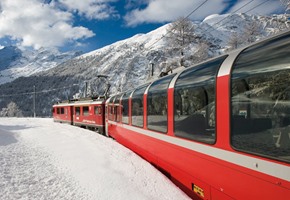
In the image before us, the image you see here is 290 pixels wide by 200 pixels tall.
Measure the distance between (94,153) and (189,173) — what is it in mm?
3955

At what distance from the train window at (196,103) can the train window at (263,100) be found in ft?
1.77

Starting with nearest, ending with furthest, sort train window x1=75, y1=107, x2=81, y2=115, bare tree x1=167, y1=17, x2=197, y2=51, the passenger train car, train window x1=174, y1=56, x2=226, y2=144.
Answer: train window x1=174, y1=56, x2=226, y2=144 → the passenger train car → train window x1=75, y1=107, x2=81, y2=115 → bare tree x1=167, y1=17, x2=197, y2=51

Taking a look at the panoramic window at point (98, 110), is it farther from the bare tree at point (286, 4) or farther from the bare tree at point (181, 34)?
the bare tree at point (286, 4)

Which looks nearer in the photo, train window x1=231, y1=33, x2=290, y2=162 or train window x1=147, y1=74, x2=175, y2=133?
train window x1=231, y1=33, x2=290, y2=162

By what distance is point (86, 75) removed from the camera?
500ft

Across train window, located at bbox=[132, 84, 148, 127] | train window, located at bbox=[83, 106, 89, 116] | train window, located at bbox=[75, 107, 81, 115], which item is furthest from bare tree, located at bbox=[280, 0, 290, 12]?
train window, located at bbox=[75, 107, 81, 115]

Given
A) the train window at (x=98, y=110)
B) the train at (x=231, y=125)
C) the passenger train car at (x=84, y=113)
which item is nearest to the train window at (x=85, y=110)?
the passenger train car at (x=84, y=113)

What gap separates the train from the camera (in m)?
2.84

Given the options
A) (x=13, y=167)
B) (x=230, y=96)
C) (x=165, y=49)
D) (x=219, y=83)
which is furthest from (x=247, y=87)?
(x=165, y=49)

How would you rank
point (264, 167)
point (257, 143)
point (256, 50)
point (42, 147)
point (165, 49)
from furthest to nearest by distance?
1. point (165, 49)
2. point (42, 147)
3. point (256, 50)
4. point (257, 143)
5. point (264, 167)

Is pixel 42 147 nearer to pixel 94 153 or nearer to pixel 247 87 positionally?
pixel 94 153

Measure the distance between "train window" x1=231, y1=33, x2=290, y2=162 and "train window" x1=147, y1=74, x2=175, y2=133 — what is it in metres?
2.52

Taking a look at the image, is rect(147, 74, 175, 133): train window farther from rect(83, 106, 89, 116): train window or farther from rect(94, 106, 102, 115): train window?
rect(83, 106, 89, 116): train window

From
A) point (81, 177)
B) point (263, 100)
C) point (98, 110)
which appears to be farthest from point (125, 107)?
point (98, 110)
